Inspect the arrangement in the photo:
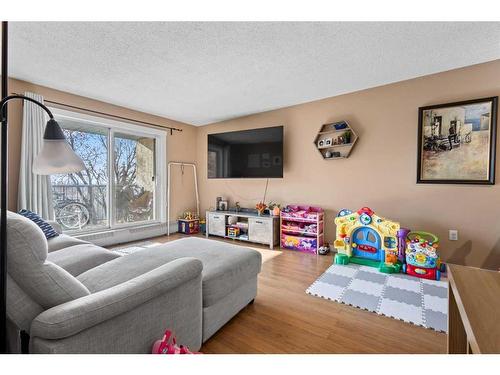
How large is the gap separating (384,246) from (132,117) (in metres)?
4.02

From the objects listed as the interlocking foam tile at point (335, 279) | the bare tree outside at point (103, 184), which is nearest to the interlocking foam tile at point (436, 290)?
the interlocking foam tile at point (335, 279)

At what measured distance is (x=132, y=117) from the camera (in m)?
3.80

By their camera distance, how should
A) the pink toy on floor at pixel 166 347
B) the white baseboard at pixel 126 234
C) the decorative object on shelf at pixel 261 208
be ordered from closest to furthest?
the pink toy on floor at pixel 166 347
the white baseboard at pixel 126 234
the decorative object on shelf at pixel 261 208

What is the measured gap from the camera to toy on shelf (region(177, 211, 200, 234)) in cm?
441

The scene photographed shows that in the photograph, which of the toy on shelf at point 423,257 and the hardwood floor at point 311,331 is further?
the toy on shelf at point 423,257

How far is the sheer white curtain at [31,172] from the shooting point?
2.68 m

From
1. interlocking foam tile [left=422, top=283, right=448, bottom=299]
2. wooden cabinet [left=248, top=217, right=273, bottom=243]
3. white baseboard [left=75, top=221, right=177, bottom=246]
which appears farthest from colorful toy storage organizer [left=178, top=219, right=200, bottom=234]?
interlocking foam tile [left=422, top=283, right=448, bottom=299]

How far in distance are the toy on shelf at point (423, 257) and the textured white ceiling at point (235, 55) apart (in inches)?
71.7

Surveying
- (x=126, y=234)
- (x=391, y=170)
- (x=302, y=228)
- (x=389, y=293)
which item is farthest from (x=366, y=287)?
(x=126, y=234)

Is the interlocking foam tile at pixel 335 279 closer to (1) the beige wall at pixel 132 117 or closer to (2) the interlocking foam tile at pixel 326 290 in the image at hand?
(2) the interlocking foam tile at pixel 326 290

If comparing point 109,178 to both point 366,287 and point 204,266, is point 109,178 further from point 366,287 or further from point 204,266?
point 366,287

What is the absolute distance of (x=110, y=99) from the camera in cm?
333

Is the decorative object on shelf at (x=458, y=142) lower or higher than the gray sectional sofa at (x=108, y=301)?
higher
